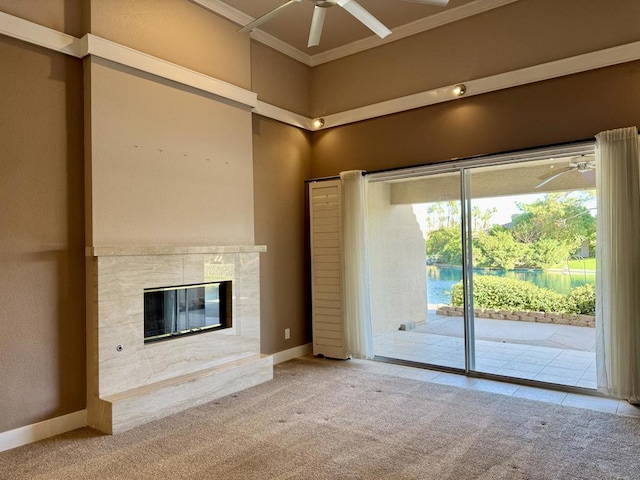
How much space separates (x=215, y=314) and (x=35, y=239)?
1682 millimetres

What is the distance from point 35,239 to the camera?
126 inches

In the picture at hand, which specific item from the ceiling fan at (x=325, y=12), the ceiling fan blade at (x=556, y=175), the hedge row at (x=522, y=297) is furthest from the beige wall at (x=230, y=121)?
the hedge row at (x=522, y=297)

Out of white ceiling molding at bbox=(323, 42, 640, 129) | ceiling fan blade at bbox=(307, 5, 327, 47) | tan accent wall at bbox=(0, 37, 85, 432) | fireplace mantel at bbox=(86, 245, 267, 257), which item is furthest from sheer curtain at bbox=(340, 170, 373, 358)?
tan accent wall at bbox=(0, 37, 85, 432)

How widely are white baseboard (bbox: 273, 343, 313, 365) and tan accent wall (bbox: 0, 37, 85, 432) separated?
215 cm

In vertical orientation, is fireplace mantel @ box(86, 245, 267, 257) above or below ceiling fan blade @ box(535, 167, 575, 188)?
below

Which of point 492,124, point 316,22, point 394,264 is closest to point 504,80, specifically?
point 492,124

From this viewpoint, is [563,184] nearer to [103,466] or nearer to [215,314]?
[215,314]

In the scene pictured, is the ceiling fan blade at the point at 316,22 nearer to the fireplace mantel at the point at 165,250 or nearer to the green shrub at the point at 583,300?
the fireplace mantel at the point at 165,250

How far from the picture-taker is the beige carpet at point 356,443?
8.74 feet

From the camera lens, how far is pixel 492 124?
Answer: 4.37 m

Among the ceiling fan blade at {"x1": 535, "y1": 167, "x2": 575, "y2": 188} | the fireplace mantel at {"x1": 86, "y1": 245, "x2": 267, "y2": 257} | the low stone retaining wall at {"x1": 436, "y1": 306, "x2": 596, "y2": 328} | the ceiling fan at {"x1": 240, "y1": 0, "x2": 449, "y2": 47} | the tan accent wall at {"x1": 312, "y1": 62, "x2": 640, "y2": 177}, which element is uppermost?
the ceiling fan at {"x1": 240, "y1": 0, "x2": 449, "y2": 47}

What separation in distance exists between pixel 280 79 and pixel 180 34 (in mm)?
1446

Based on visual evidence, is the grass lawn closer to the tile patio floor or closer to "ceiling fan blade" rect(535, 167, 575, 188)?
the tile patio floor

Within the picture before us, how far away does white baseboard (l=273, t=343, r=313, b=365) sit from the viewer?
5.12 metres
